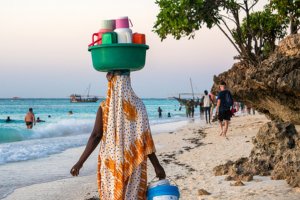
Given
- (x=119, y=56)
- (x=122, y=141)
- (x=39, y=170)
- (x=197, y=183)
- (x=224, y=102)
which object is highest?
(x=119, y=56)

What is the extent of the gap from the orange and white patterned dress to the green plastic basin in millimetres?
141

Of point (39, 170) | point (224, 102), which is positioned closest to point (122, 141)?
point (39, 170)

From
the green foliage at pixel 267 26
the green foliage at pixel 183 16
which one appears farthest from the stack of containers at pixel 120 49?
the green foliage at pixel 267 26

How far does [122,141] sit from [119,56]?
2.22ft

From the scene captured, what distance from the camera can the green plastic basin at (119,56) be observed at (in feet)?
12.1

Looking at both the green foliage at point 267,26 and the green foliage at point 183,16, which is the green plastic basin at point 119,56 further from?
the green foliage at point 267,26

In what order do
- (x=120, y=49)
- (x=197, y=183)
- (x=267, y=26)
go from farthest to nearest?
(x=267, y=26), (x=197, y=183), (x=120, y=49)

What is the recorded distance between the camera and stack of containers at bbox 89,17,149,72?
3.69m

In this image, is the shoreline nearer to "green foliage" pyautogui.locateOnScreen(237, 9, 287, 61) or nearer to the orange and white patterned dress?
the orange and white patterned dress

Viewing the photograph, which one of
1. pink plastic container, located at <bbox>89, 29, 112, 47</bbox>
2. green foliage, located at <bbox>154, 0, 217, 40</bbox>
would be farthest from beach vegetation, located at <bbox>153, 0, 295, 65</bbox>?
pink plastic container, located at <bbox>89, 29, 112, 47</bbox>

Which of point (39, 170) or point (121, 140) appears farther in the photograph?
point (39, 170)

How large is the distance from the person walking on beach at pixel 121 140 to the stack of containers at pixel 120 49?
0.14 m

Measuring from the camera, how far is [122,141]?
3.79m

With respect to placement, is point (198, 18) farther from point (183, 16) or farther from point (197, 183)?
point (197, 183)
